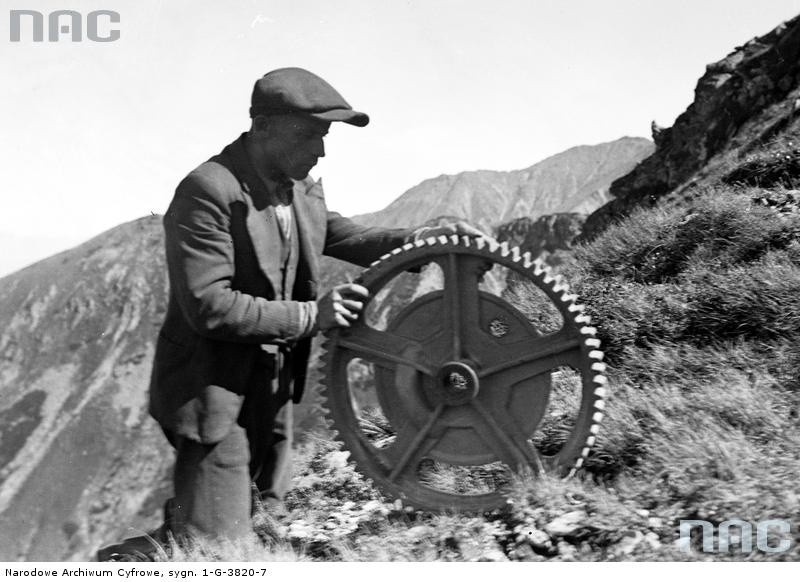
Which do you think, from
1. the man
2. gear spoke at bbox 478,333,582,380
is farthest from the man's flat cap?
gear spoke at bbox 478,333,582,380

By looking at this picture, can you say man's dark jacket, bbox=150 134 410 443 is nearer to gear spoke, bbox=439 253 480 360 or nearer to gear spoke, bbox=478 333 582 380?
gear spoke, bbox=439 253 480 360

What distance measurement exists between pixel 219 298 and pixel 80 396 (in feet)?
399

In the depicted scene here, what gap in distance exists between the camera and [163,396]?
4094 millimetres

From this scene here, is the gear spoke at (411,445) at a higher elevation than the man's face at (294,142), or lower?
lower

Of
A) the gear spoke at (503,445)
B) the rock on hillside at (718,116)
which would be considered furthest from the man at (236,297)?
the rock on hillside at (718,116)

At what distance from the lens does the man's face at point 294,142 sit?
4.04 metres

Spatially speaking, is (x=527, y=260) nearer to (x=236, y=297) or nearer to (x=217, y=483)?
(x=236, y=297)

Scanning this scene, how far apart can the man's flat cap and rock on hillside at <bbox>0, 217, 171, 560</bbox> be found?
91746 mm

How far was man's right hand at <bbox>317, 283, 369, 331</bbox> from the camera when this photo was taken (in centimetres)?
400

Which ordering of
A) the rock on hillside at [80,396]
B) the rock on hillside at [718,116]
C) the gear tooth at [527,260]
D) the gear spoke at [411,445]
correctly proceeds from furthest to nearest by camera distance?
the rock on hillside at [80,396], the rock on hillside at [718,116], the gear spoke at [411,445], the gear tooth at [527,260]

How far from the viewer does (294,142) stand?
13.3 ft

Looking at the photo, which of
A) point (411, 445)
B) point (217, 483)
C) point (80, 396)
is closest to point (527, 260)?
point (411, 445)

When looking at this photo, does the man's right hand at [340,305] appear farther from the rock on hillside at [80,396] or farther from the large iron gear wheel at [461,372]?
the rock on hillside at [80,396]

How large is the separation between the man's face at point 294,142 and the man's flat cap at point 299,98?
0.06 metres
